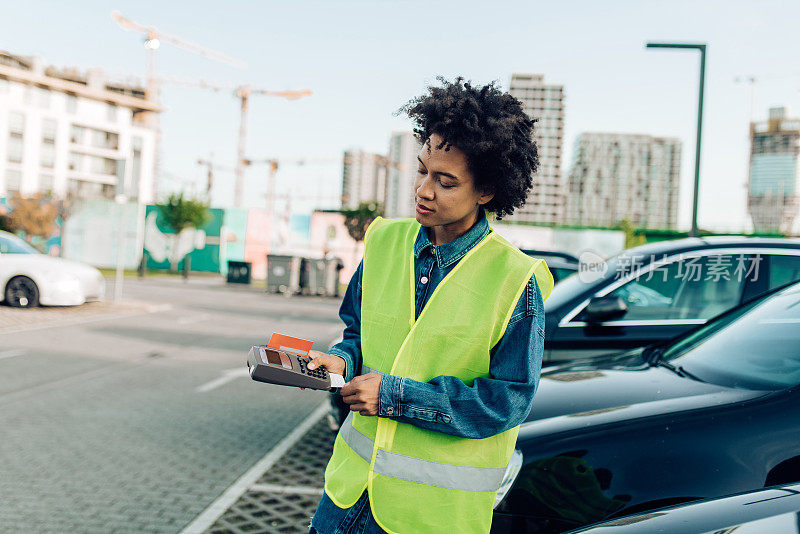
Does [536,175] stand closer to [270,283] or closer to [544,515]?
[544,515]

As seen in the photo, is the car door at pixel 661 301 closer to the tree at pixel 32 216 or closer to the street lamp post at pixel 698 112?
the street lamp post at pixel 698 112

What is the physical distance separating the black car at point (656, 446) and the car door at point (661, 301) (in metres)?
2.03

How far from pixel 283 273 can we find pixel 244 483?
2272 cm

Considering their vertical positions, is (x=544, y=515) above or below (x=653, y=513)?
below

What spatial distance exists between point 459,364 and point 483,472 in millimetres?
285

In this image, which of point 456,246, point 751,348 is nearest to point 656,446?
point 751,348

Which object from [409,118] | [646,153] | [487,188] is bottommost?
[487,188]

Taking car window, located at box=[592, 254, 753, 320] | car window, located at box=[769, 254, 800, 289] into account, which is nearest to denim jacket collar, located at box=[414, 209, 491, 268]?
car window, located at box=[592, 254, 753, 320]

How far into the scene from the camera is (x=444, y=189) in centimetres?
196

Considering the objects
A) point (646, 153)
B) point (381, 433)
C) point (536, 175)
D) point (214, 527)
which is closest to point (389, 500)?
point (381, 433)

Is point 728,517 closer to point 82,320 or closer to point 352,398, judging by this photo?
point 352,398

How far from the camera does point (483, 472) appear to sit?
1879 millimetres

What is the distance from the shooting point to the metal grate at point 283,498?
4.19 meters

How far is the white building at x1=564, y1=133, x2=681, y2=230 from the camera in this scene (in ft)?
377
